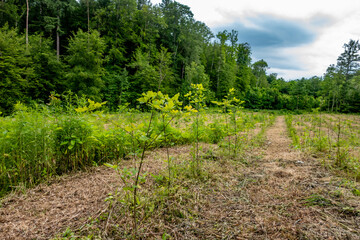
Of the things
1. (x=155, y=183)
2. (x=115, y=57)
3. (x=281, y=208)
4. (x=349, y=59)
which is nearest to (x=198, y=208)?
(x=155, y=183)

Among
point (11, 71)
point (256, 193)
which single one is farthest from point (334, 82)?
point (11, 71)

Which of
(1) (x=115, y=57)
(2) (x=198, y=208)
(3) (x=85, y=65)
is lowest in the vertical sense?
(2) (x=198, y=208)

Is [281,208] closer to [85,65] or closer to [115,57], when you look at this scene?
[85,65]

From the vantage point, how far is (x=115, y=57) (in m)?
22.4

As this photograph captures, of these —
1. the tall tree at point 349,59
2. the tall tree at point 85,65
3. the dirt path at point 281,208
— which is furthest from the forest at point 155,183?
the tall tree at point 349,59

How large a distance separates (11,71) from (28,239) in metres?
16.3

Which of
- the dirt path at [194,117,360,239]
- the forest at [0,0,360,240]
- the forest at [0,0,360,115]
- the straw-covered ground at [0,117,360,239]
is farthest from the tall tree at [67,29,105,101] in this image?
the dirt path at [194,117,360,239]

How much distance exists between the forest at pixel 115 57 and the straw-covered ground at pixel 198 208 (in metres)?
8.91

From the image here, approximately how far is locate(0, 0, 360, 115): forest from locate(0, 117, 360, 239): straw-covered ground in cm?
891

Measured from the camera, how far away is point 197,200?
1.92m

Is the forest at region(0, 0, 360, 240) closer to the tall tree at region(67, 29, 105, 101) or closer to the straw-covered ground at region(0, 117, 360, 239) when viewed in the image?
the straw-covered ground at region(0, 117, 360, 239)

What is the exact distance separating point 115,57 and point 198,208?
24.3 metres

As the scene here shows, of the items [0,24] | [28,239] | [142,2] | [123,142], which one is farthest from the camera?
[142,2]

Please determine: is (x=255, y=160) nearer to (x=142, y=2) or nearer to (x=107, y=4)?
(x=107, y=4)
